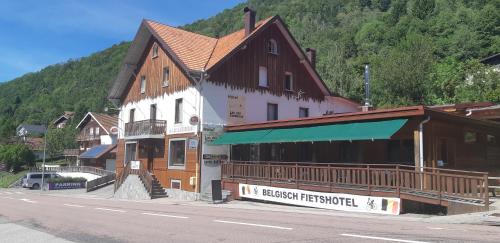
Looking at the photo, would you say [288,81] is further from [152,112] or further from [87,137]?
[87,137]

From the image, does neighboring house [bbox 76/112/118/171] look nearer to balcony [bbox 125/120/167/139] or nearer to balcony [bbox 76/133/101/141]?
balcony [bbox 76/133/101/141]

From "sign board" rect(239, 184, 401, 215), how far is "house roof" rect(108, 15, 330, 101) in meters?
8.64

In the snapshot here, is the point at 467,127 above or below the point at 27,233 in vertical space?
above

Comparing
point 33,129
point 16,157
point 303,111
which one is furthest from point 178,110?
point 33,129

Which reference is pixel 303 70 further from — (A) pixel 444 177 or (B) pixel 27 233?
(B) pixel 27 233

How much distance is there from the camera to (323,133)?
2086 centimetres

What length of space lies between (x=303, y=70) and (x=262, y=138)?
39.4 ft

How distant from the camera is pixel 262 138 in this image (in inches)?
943

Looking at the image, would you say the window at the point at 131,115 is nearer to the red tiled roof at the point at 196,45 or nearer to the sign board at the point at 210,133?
the red tiled roof at the point at 196,45

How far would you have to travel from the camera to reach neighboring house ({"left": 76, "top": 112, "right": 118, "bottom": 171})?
214 ft

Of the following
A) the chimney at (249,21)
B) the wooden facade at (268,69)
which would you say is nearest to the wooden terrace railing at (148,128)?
the wooden facade at (268,69)

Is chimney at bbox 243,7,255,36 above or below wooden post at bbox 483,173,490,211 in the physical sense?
above

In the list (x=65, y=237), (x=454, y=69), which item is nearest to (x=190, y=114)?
(x=65, y=237)

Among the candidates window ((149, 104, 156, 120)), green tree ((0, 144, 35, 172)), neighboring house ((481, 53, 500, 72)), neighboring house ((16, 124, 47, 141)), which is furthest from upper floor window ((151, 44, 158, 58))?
neighboring house ((16, 124, 47, 141))
